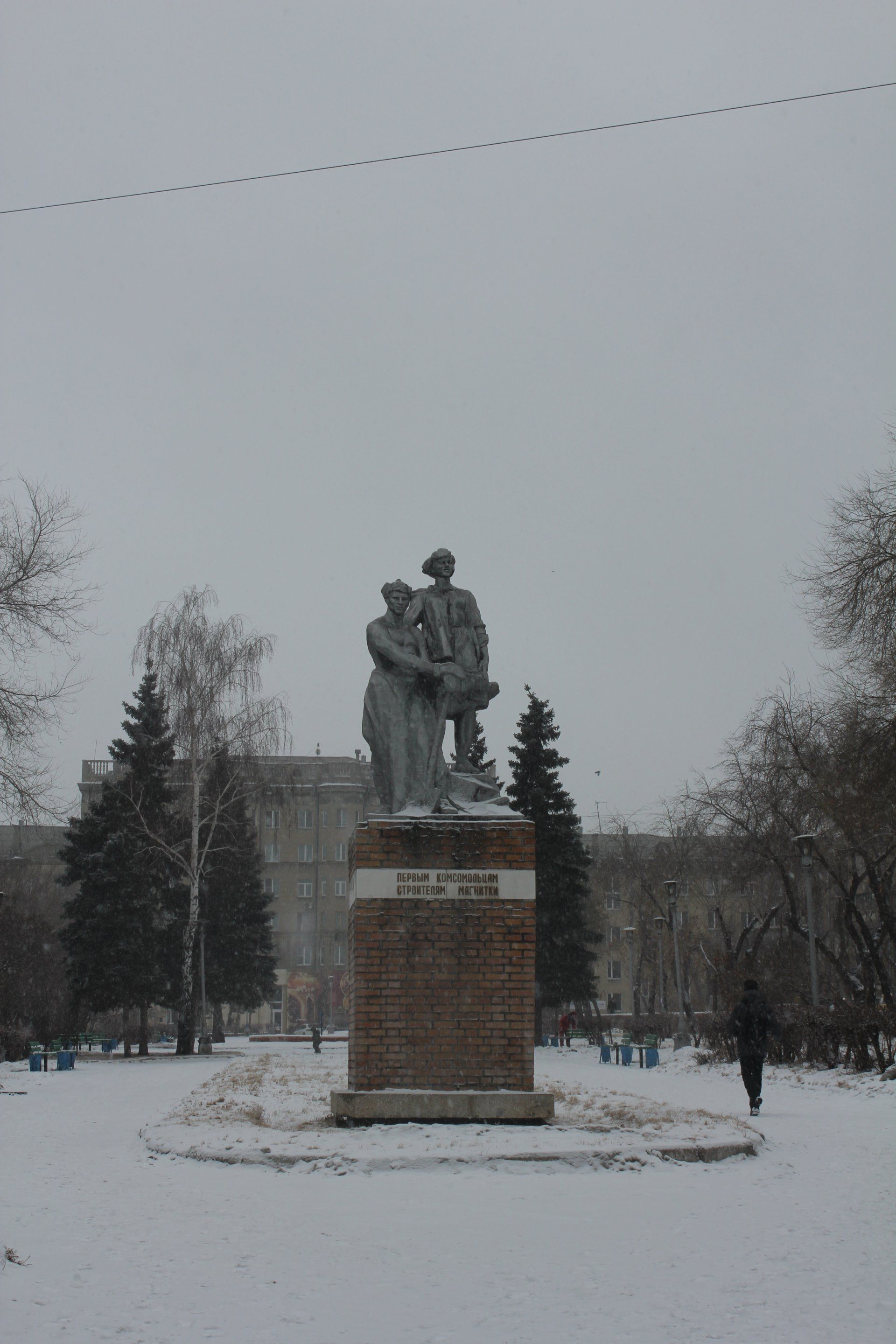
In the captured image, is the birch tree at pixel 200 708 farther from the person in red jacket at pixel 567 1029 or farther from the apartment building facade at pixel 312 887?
the apartment building facade at pixel 312 887

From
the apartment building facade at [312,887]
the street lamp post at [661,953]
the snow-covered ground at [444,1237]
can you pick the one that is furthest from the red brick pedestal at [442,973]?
the apartment building facade at [312,887]

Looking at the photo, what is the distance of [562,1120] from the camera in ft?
38.5

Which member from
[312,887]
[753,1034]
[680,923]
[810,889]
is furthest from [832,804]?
[312,887]

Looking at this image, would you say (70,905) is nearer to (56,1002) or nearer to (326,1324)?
(56,1002)

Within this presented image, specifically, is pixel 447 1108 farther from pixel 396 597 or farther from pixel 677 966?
pixel 677 966

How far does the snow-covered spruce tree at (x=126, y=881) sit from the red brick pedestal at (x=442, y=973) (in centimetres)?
2543

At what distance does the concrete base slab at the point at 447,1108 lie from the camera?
11.4 meters

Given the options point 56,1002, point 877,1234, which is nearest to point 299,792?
point 56,1002

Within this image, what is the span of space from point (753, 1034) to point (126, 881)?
26924 mm

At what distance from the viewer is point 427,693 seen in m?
13.4

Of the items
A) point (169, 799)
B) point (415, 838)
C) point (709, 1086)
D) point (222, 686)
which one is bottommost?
point (709, 1086)

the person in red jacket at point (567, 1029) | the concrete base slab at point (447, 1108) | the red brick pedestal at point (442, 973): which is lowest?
the person in red jacket at point (567, 1029)

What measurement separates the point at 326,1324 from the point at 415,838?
6699mm

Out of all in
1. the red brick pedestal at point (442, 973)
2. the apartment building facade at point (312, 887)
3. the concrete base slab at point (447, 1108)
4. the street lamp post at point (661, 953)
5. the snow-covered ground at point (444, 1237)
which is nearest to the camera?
the snow-covered ground at point (444, 1237)
